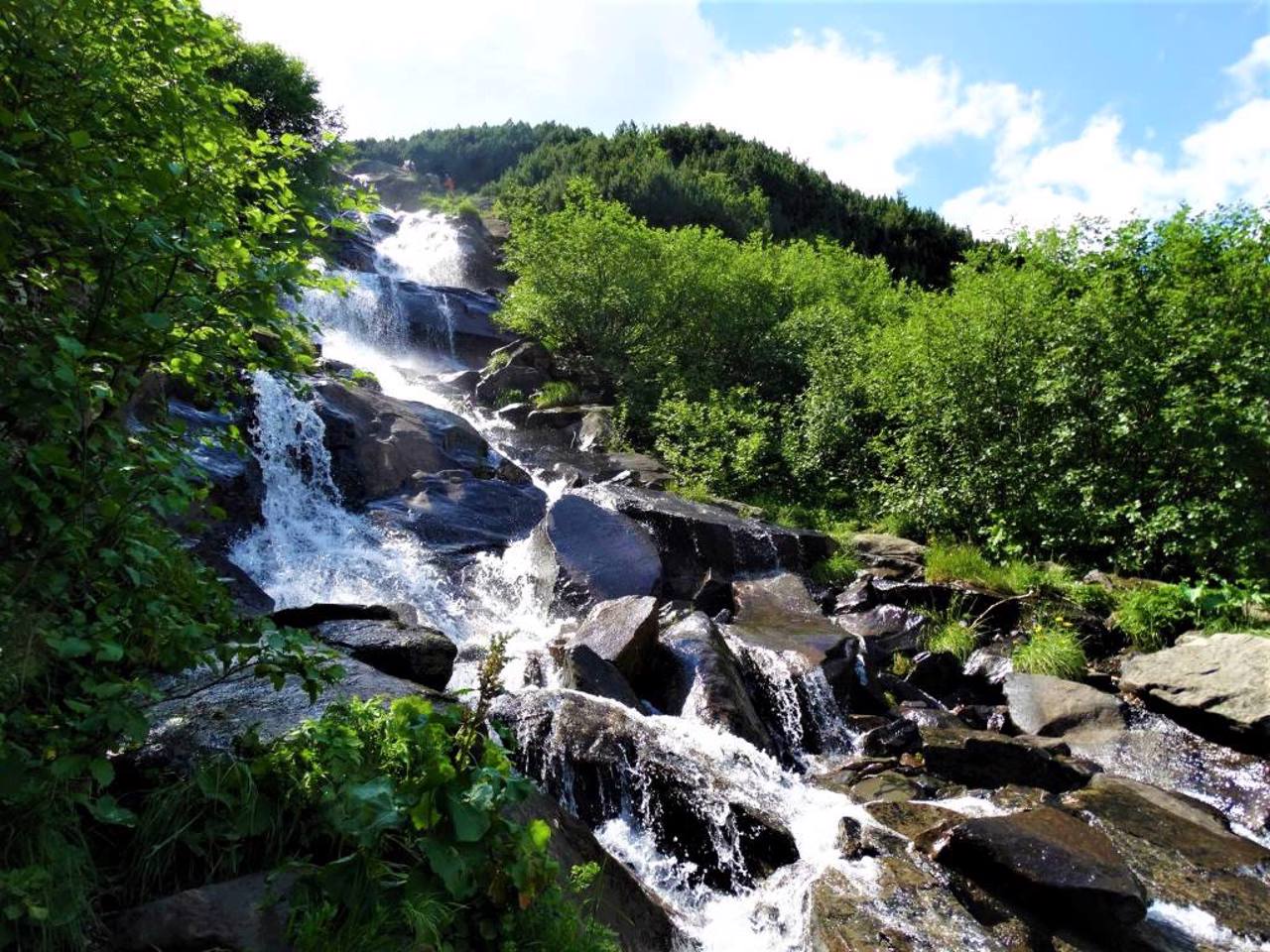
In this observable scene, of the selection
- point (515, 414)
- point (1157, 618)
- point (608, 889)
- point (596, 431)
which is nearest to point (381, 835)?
point (608, 889)

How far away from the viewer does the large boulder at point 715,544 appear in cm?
1166

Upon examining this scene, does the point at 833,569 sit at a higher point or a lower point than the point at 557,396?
lower

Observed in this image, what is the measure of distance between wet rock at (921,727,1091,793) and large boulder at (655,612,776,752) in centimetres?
163

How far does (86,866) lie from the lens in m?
2.53

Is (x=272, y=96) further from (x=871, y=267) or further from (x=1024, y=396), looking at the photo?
(x=1024, y=396)

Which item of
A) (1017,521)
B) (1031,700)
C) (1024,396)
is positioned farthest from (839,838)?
(1024,396)

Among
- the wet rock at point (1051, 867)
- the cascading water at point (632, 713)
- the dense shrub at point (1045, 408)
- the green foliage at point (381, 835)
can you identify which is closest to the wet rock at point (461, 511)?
the cascading water at point (632, 713)

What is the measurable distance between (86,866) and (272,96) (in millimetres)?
28861

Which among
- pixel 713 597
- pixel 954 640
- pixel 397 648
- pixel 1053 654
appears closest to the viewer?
pixel 397 648

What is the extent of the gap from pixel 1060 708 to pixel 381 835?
8.12 metres

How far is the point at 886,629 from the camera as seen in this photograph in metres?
10.7

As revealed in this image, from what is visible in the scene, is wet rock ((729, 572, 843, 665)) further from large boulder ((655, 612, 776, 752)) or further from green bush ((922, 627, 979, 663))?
green bush ((922, 627, 979, 663))

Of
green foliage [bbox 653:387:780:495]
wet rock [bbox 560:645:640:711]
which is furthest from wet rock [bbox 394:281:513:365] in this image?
wet rock [bbox 560:645:640:711]

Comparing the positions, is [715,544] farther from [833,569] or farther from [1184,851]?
[1184,851]
